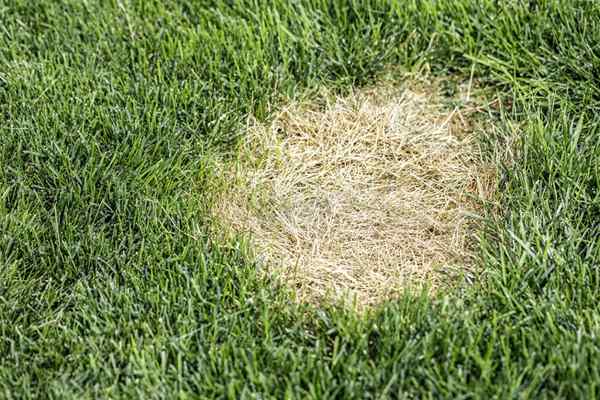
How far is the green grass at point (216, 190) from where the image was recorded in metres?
2.64

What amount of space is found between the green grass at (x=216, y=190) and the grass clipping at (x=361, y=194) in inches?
4.2

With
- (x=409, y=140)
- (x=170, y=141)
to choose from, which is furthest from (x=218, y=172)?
(x=409, y=140)

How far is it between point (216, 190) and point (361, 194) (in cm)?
52

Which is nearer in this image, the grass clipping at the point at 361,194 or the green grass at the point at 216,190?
the green grass at the point at 216,190

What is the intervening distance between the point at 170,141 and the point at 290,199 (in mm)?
480

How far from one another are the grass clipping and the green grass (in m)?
0.11

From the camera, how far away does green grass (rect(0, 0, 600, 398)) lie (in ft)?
8.67

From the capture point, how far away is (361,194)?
338cm

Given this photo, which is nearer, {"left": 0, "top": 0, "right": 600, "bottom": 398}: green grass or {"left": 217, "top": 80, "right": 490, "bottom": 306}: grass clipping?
{"left": 0, "top": 0, "right": 600, "bottom": 398}: green grass

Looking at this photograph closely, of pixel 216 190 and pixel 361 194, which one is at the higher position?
pixel 216 190

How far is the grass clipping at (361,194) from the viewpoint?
3096mm

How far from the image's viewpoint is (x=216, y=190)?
10.9 feet

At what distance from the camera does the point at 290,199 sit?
11.0 ft

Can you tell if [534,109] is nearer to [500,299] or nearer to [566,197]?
[566,197]
